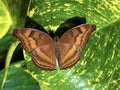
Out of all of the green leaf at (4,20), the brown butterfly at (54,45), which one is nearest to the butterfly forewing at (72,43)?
the brown butterfly at (54,45)

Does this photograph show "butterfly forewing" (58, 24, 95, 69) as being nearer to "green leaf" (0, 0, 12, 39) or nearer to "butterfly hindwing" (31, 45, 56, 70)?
"butterfly hindwing" (31, 45, 56, 70)

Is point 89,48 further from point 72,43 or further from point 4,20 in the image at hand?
point 4,20

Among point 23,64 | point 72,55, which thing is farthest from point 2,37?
point 72,55

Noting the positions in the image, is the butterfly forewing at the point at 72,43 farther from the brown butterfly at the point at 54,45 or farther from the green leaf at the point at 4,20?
the green leaf at the point at 4,20

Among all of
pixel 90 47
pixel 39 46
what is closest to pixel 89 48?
pixel 90 47

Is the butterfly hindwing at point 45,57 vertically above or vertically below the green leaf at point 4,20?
below

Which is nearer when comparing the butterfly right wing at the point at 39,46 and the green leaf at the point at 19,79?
the butterfly right wing at the point at 39,46

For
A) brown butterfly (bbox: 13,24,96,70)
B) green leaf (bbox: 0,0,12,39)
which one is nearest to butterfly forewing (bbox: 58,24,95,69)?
brown butterfly (bbox: 13,24,96,70)

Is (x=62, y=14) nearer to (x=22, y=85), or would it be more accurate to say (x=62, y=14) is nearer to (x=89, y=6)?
(x=89, y=6)
